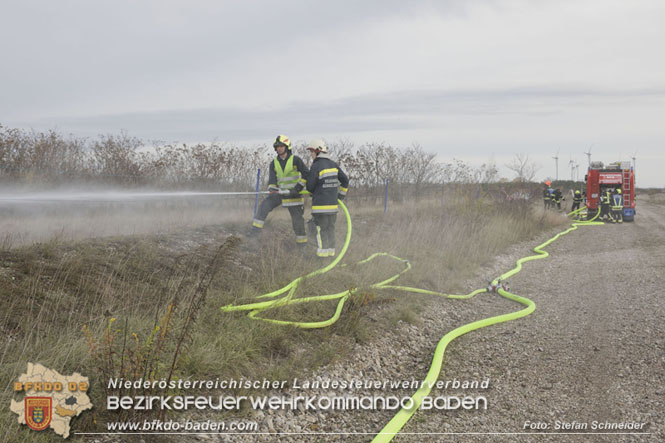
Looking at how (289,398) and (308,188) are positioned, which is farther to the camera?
(308,188)

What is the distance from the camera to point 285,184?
7824 millimetres

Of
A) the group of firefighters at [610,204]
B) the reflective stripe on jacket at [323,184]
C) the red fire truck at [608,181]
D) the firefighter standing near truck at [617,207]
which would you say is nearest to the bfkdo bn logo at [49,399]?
the reflective stripe on jacket at [323,184]

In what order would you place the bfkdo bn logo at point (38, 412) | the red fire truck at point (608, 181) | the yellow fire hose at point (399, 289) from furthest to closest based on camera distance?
the red fire truck at point (608, 181) < the yellow fire hose at point (399, 289) < the bfkdo bn logo at point (38, 412)

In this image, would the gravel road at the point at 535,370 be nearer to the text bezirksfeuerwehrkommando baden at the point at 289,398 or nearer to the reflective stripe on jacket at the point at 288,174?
the text bezirksfeuerwehrkommando baden at the point at 289,398

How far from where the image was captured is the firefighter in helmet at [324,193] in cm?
759

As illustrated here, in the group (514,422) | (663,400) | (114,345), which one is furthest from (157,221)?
(663,400)

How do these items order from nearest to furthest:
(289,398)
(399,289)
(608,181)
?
(289,398)
(399,289)
(608,181)

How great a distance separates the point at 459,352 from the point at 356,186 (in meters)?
11.0

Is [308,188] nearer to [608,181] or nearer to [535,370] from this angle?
[535,370]

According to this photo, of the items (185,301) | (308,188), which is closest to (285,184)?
(308,188)

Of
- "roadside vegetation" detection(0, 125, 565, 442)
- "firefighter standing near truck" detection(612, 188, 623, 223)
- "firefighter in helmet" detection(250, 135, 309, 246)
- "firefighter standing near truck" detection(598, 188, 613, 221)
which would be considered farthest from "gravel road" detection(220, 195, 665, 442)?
"firefighter standing near truck" detection(598, 188, 613, 221)

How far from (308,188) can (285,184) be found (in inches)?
16.4

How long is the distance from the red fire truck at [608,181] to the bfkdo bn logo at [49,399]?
2224 centimetres

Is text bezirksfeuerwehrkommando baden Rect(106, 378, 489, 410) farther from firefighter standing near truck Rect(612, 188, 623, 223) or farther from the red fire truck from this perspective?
the red fire truck
